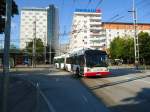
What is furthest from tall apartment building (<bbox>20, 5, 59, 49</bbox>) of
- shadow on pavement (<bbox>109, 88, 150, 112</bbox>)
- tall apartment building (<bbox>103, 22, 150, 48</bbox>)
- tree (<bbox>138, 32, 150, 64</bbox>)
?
shadow on pavement (<bbox>109, 88, 150, 112</bbox>)

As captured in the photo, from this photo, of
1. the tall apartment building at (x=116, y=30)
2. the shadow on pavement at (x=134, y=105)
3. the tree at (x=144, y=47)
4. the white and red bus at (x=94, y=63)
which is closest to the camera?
the shadow on pavement at (x=134, y=105)

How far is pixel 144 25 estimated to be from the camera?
178000 mm

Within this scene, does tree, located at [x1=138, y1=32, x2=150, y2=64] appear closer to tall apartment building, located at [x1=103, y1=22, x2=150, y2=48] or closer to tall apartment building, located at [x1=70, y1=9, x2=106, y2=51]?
tall apartment building, located at [x1=70, y1=9, x2=106, y2=51]

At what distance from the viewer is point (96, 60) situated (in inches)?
1259

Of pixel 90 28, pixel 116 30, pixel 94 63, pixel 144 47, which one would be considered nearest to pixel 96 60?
pixel 94 63

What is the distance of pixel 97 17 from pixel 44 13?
79.2m

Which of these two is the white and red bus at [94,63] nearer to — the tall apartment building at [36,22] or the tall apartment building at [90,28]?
the tall apartment building at [36,22]

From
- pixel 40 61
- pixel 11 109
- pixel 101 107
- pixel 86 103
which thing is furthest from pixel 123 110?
pixel 40 61

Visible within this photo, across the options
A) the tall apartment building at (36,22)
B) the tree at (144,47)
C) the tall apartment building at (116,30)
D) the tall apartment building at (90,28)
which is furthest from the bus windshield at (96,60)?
the tall apartment building at (116,30)

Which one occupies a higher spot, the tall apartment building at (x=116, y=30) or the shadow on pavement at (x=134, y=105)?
the tall apartment building at (x=116, y=30)

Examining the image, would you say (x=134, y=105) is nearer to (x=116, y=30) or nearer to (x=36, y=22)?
(x=36, y=22)

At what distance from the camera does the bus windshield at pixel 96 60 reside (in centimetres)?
3181

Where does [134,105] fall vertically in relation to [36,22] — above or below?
below

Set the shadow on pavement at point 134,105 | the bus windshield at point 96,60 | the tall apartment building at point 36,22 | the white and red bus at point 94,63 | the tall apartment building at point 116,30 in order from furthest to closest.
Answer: the tall apartment building at point 116,30 < the tall apartment building at point 36,22 < the bus windshield at point 96,60 < the white and red bus at point 94,63 < the shadow on pavement at point 134,105
